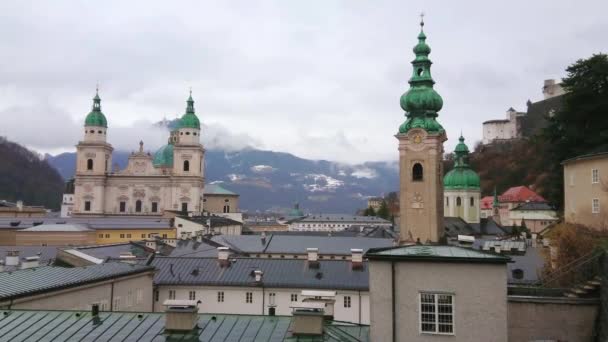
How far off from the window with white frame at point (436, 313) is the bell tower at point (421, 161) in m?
41.9

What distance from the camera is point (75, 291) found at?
789 inches

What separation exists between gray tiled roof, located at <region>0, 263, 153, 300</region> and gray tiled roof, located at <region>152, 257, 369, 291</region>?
9.13m

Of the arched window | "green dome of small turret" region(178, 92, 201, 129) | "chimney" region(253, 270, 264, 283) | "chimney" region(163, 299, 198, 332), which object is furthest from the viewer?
"green dome of small turret" region(178, 92, 201, 129)

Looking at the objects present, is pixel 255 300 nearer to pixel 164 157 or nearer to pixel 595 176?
pixel 595 176

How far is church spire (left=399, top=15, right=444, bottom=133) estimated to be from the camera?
56.2m

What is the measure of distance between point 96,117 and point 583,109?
299 ft

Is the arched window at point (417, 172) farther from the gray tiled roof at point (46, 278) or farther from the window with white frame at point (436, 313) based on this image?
the window with white frame at point (436, 313)

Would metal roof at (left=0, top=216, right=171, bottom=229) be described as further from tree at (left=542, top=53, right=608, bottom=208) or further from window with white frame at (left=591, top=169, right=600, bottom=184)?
window with white frame at (left=591, top=169, right=600, bottom=184)

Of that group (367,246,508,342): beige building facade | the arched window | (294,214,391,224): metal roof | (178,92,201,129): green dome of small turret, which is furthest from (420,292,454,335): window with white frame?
(294,214,391,224): metal roof

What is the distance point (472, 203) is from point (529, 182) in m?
47.2

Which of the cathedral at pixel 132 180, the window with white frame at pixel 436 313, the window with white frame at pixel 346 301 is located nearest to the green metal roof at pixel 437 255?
the window with white frame at pixel 436 313

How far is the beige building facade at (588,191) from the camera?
31297mm

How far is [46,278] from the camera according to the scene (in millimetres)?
19906

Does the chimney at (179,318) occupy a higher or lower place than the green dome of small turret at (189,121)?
lower
